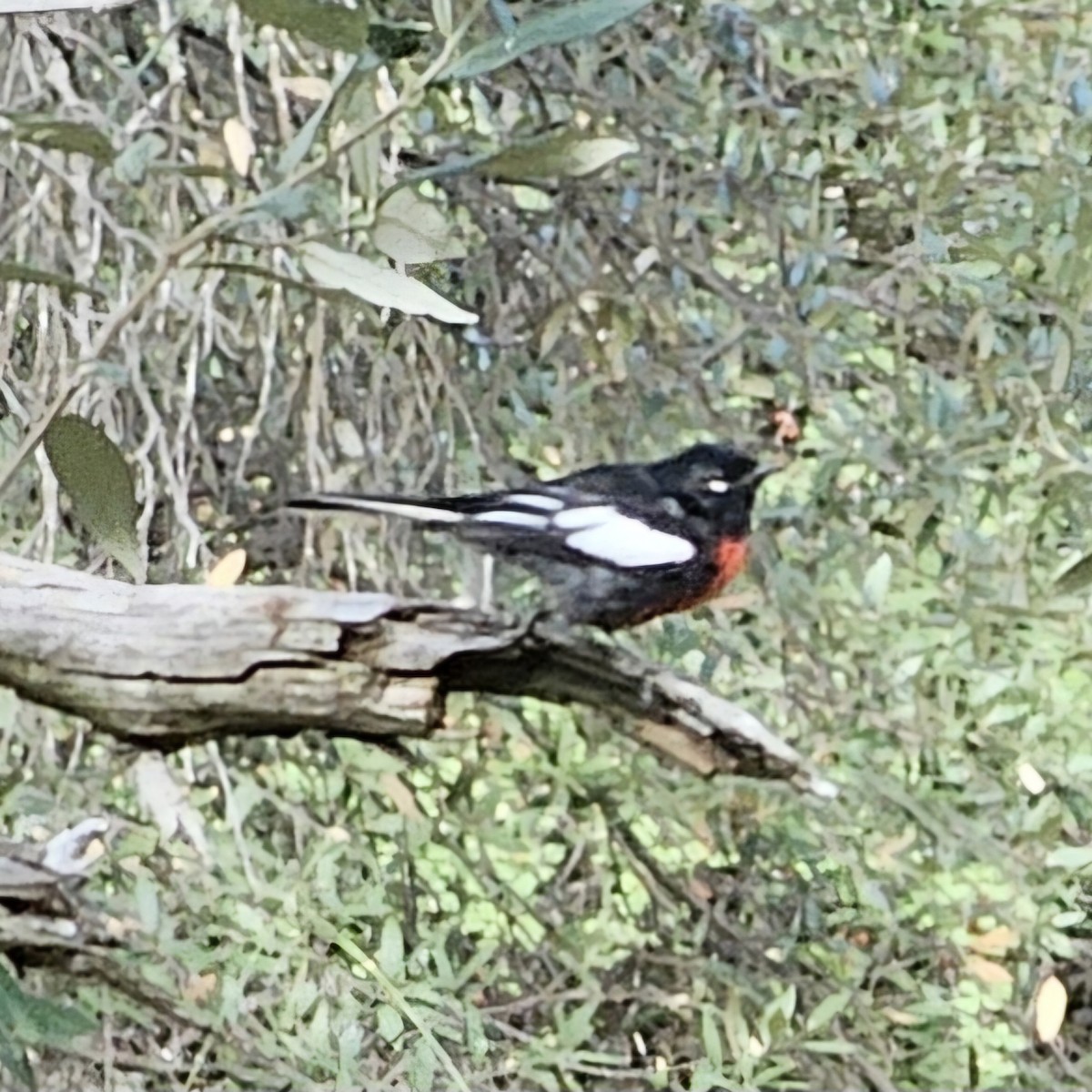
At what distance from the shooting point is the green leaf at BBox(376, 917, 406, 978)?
2.25 ft

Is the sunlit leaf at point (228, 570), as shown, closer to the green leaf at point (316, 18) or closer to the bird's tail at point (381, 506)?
the bird's tail at point (381, 506)

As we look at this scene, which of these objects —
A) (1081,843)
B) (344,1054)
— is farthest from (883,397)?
(344,1054)

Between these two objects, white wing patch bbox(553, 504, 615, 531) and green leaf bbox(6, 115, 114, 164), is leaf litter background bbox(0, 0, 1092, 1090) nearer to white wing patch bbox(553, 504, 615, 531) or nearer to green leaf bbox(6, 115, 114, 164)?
white wing patch bbox(553, 504, 615, 531)

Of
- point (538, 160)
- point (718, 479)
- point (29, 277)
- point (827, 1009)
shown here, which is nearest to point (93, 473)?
point (29, 277)

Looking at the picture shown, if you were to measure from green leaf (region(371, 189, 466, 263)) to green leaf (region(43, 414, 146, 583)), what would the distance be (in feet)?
0.46

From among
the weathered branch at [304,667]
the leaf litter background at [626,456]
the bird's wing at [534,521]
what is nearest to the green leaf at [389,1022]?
the leaf litter background at [626,456]

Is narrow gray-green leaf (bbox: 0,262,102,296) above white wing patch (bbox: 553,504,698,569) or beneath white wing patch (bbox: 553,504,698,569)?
above

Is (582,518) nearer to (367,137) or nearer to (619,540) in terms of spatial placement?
(619,540)

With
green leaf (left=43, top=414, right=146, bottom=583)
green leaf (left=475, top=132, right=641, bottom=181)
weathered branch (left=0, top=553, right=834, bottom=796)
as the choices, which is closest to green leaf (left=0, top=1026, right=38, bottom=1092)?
weathered branch (left=0, top=553, right=834, bottom=796)

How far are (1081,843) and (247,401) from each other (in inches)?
20.4

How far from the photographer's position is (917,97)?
2.15ft

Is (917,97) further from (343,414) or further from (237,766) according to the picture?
(237,766)

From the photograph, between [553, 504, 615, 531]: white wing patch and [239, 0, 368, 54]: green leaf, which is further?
[553, 504, 615, 531]: white wing patch

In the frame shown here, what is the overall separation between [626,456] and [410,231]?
8.9 inches
